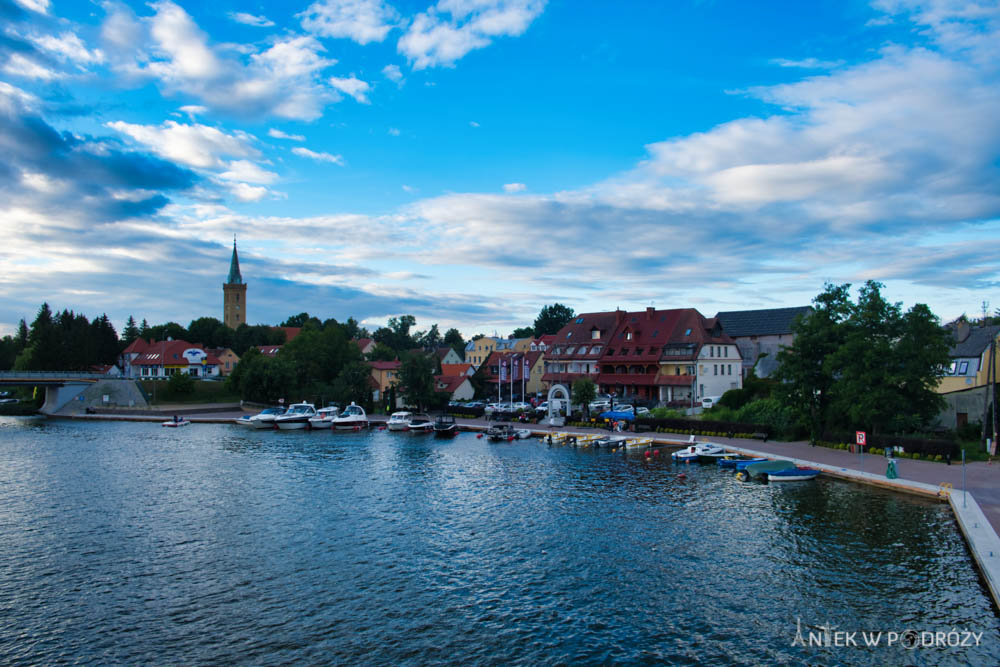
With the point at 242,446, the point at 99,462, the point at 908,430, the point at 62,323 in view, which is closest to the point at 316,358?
the point at 242,446

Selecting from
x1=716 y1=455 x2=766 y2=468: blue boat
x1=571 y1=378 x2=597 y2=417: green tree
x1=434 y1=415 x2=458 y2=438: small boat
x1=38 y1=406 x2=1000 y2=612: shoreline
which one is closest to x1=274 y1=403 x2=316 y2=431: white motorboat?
x1=434 y1=415 x2=458 y2=438: small boat

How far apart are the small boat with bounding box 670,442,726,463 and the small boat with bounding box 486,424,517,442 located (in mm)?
17901

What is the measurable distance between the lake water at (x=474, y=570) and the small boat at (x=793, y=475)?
81cm

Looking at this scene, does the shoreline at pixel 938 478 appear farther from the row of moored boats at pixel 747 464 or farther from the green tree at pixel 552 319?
the green tree at pixel 552 319

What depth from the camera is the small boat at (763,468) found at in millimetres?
38688

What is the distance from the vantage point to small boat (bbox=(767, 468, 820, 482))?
37.7 metres

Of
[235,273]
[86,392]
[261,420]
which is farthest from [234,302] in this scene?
[261,420]

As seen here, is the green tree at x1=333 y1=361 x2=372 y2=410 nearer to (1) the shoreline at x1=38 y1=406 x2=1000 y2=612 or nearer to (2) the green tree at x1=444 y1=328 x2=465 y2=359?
(1) the shoreline at x1=38 y1=406 x2=1000 y2=612

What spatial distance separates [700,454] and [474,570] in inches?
1077

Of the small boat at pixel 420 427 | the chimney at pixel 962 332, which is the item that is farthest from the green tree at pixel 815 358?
the small boat at pixel 420 427

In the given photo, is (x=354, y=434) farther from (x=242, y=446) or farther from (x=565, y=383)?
(x=565, y=383)

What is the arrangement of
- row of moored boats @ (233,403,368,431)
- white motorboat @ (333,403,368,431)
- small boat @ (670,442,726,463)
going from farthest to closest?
row of moored boats @ (233,403,368,431)
white motorboat @ (333,403,368,431)
small boat @ (670,442,726,463)

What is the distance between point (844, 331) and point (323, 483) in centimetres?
3903

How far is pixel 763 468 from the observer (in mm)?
A: 39094
